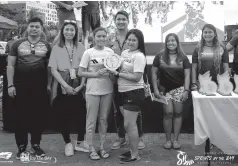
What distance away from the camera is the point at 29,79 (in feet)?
11.3

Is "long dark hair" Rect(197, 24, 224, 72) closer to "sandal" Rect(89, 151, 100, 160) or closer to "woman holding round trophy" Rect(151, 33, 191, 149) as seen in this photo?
"woman holding round trophy" Rect(151, 33, 191, 149)

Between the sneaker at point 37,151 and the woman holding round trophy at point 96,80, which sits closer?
the woman holding round trophy at point 96,80

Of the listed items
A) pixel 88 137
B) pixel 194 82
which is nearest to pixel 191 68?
pixel 194 82

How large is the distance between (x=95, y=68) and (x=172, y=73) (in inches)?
40.8

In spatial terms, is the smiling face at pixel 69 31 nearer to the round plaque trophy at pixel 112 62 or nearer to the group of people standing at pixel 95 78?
the group of people standing at pixel 95 78

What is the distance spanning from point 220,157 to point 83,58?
2.03 metres

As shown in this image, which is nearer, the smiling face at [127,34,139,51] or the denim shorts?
the smiling face at [127,34,139,51]

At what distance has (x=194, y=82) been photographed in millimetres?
3707

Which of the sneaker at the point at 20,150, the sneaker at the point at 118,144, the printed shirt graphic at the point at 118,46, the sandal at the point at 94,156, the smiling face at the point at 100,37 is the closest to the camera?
the smiling face at the point at 100,37

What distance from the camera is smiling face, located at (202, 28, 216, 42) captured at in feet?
11.8

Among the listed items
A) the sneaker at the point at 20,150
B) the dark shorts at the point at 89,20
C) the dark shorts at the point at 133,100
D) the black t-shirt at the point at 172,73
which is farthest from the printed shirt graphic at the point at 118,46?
the dark shorts at the point at 89,20

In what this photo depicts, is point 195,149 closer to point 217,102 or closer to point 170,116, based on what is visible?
point 170,116

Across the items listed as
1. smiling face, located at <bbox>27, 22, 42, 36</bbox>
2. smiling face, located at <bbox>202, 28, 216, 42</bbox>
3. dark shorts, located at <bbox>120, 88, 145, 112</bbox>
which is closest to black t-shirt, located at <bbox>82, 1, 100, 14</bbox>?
smiling face, located at <bbox>27, 22, 42, 36</bbox>

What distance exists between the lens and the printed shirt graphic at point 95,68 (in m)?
3.33
